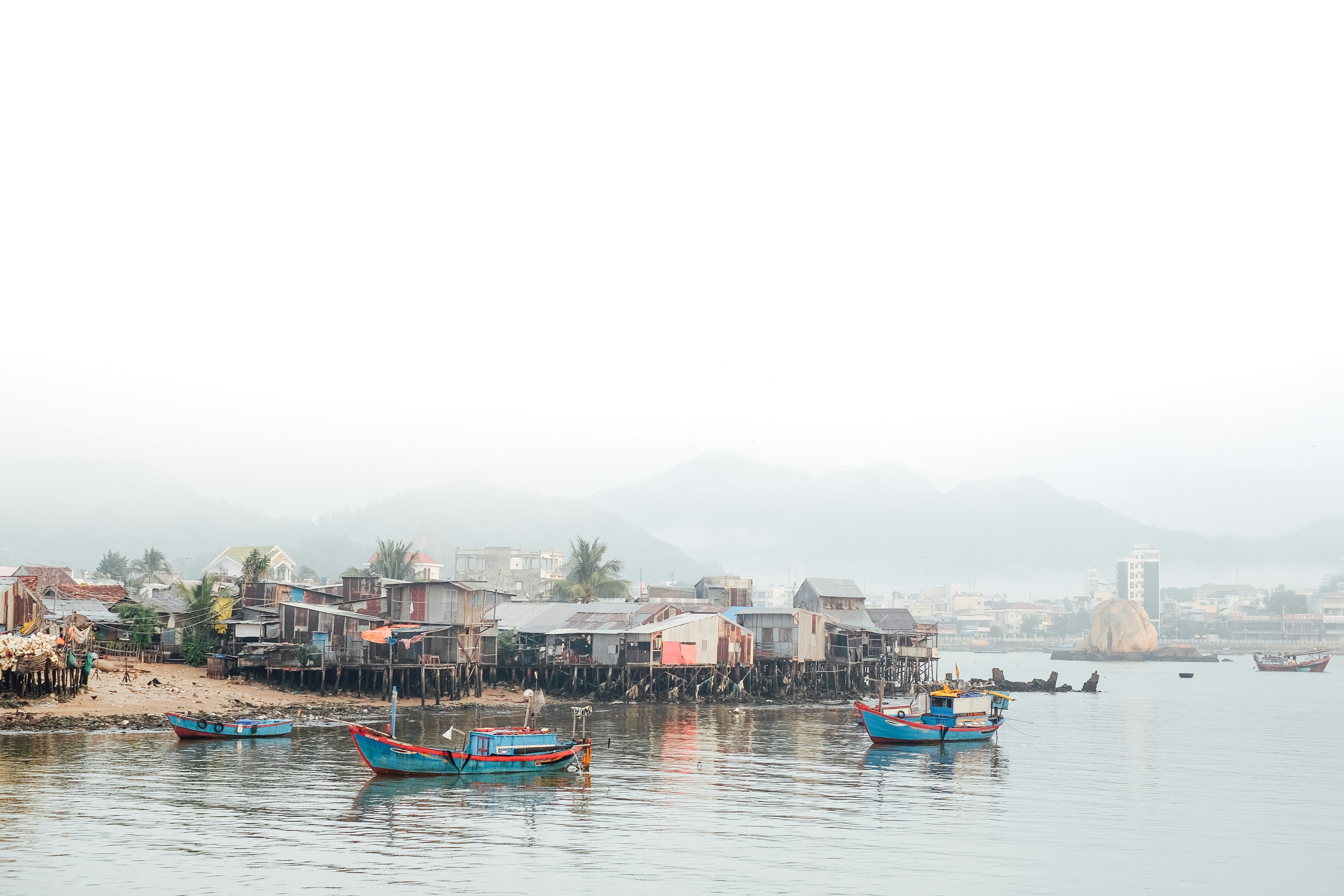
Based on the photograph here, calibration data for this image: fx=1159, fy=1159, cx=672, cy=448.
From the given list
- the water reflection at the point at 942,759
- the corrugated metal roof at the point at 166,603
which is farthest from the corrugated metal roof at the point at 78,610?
the water reflection at the point at 942,759

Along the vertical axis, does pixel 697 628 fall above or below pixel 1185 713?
above

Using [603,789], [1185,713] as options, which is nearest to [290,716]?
[603,789]

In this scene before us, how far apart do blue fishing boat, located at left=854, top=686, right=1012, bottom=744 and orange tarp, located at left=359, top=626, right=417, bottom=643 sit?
1178 inches

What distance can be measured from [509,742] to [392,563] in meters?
82.2

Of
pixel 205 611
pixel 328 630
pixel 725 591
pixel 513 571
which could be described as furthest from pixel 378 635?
pixel 513 571

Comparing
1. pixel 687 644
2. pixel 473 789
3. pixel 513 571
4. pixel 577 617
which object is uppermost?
pixel 513 571

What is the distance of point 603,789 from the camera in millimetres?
45031

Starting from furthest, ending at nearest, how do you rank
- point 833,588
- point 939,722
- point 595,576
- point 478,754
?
point 595,576, point 833,588, point 939,722, point 478,754

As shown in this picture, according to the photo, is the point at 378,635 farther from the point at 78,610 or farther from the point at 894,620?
the point at 894,620

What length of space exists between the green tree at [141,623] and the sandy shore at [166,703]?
3513 millimetres

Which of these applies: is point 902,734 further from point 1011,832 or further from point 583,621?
point 583,621

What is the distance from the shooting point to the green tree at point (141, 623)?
261 ft

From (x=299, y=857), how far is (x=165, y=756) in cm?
2116

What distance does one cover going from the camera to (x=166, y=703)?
63750 mm
